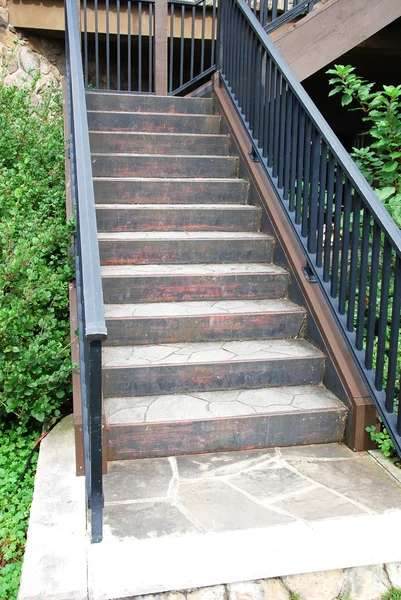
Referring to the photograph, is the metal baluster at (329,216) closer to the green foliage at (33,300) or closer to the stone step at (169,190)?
the stone step at (169,190)

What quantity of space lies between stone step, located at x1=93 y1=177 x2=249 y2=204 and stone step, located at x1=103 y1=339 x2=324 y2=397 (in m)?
1.53

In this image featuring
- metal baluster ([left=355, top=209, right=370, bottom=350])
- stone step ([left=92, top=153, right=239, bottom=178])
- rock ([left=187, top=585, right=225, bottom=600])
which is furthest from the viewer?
stone step ([left=92, top=153, right=239, bottom=178])

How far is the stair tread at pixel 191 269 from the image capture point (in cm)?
396

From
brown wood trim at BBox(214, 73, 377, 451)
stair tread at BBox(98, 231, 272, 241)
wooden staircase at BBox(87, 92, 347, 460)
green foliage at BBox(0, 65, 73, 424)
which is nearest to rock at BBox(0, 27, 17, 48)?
wooden staircase at BBox(87, 92, 347, 460)

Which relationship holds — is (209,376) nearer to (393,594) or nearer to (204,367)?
(204,367)

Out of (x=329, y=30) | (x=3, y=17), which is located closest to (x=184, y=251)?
(x=329, y=30)

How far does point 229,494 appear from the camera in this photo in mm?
2754

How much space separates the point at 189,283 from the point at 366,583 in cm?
221

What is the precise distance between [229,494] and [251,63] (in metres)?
3.55

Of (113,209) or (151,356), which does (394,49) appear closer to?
(113,209)

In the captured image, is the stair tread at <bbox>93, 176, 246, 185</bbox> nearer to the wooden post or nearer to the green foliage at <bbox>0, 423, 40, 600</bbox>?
the wooden post

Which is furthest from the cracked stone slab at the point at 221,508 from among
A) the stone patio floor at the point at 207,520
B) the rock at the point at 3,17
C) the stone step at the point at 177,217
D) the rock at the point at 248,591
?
the rock at the point at 3,17

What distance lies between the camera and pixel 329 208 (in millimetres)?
3436

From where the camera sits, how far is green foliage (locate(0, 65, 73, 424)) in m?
3.25
